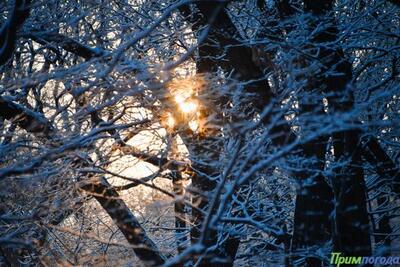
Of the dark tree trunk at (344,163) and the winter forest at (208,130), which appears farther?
the dark tree trunk at (344,163)

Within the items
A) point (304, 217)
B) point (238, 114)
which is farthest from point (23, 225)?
point (304, 217)

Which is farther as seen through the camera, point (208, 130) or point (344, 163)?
point (208, 130)

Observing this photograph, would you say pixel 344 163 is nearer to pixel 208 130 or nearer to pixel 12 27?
pixel 208 130

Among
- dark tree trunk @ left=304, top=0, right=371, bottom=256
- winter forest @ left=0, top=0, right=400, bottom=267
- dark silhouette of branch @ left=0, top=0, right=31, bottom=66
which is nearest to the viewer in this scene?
dark silhouette of branch @ left=0, top=0, right=31, bottom=66

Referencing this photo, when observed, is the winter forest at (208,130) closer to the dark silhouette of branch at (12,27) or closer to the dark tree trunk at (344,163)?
the dark tree trunk at (344,163)

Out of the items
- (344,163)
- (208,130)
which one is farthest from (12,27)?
(344,163)

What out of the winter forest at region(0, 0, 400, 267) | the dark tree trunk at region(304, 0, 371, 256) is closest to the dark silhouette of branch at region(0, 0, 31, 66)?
the winter forest at region(0, 0, 400, 267)

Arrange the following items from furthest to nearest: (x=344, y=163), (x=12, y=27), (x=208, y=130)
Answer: (x=208, y=130), (x=344, y=163), (x=12, y=27)

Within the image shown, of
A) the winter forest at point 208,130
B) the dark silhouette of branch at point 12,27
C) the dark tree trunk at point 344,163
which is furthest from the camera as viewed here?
the dark tree trunk at point 344,163

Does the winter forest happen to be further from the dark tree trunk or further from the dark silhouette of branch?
the dark silhouette of branch

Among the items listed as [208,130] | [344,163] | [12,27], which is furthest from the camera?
[208,130]

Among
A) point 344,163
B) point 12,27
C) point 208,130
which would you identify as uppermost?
point 208,130

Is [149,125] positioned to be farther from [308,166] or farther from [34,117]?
[308,166]

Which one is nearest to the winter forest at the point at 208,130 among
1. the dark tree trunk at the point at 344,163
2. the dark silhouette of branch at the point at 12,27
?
the dark tree trunk at the point at 344,163
